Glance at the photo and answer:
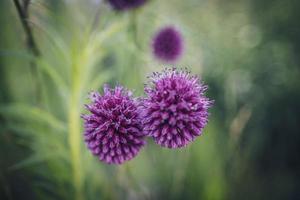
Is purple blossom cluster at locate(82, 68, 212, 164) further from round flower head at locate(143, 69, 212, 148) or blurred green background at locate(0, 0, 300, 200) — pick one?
blurred green background at locate(0, 0, 300, 200)

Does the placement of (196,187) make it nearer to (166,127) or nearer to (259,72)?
(259,72)

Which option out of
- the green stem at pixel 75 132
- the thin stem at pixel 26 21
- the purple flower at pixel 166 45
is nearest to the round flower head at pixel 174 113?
the green stem at pixel 75 132

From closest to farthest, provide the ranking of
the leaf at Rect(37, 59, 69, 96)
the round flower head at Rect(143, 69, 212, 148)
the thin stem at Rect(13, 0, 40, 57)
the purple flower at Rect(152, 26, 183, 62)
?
the round flower head at Rect(143, 69, 212, 148) → the thin stem at Rect(13, 0, 40, 57) → the leaf at Rect(37, 59, 69, 96) → the purple flower at Rect(152, 26, 183, 62)

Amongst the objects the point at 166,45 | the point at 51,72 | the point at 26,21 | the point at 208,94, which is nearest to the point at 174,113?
the point at 51,72

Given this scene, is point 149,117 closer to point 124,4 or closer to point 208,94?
point 124,4

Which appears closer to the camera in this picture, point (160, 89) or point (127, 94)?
point (160, 89)

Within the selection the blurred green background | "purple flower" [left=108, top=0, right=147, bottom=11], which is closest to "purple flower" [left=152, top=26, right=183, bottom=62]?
the blurred green background

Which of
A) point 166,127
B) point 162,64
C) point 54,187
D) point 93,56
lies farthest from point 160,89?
point 54,187
